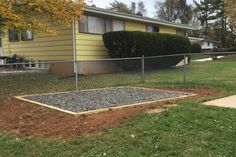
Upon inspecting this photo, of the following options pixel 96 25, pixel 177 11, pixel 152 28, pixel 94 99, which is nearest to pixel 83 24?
pixel 96 25

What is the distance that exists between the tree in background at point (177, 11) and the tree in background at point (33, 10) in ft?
187

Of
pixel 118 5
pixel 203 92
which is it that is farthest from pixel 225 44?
pixel 203 92

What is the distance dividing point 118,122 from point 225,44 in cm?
5111

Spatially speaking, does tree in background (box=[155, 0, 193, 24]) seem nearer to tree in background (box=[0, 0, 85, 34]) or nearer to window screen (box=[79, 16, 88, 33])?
window screen (box=[79, 16, 88, 33])

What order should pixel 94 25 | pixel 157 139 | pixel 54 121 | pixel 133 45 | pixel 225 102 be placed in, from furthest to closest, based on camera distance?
pixel 94 25
pixel 133 45
pixel 225 102
pixel 54 121
pixel 157 139

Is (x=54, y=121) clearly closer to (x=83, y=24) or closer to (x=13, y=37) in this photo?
(x=83, y=24)

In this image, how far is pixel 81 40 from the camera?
61.4 feet

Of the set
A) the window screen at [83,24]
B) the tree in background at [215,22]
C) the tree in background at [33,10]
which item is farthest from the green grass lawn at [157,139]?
the tree in background at [215,22]

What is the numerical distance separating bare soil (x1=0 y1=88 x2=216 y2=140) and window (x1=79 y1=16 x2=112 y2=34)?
10.1 m

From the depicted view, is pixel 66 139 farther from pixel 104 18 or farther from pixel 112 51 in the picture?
pixel 104 18

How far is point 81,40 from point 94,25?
1.52 metres

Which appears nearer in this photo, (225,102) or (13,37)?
(225,102)

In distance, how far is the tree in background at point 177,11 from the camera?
67.9 metres

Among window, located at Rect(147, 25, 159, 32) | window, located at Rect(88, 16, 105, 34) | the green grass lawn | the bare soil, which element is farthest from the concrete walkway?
window, located at Rect(147, 25, 159, 32)
